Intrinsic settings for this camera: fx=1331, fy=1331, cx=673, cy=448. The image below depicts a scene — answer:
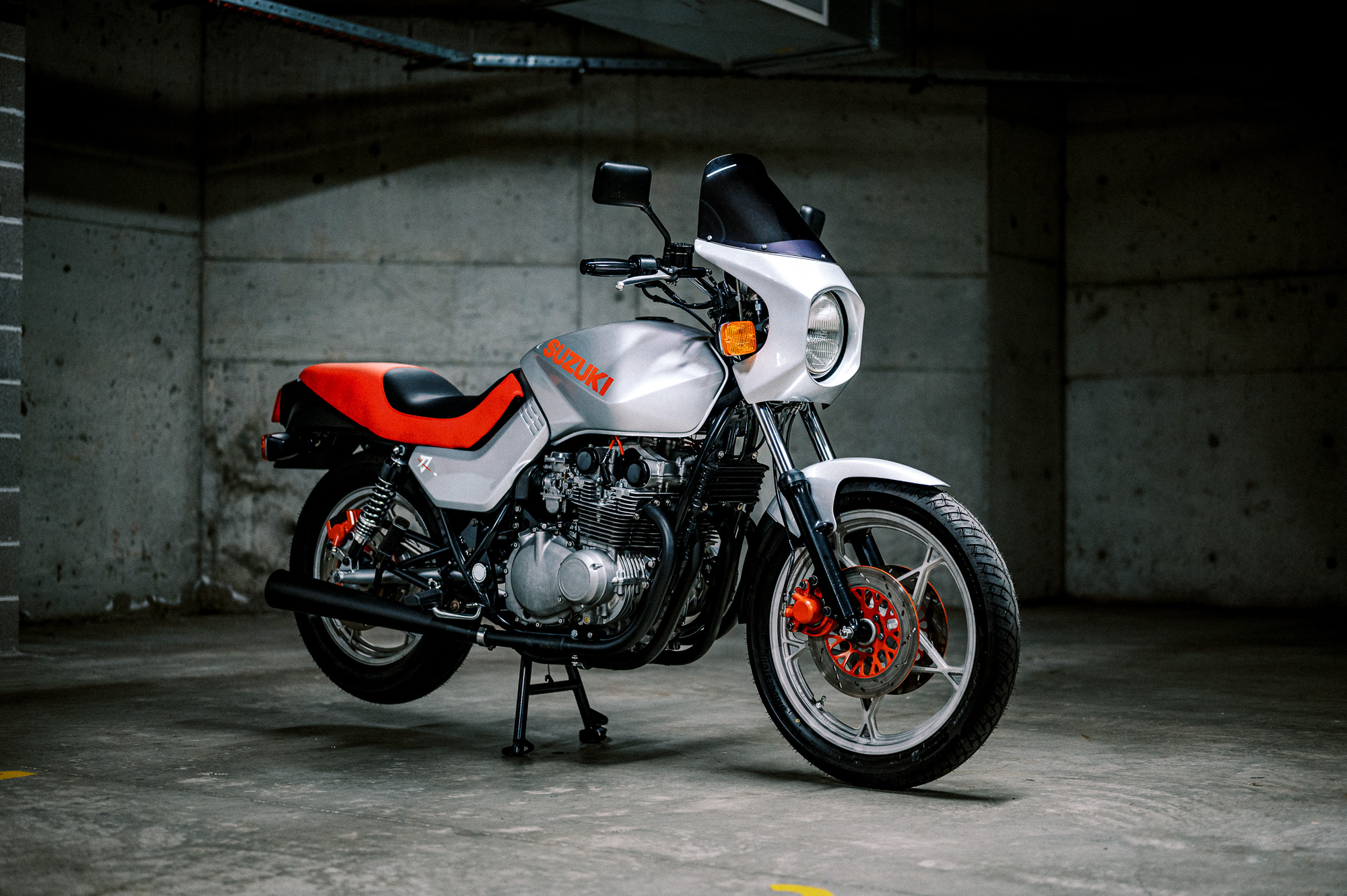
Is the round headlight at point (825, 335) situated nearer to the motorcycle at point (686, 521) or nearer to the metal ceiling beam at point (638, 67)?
the motorcycle at point (686, 521)

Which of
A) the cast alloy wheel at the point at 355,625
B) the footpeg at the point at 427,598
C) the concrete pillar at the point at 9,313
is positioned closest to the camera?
→ the footpeg at the point at 427,598

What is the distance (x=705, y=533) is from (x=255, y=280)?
4464 mm

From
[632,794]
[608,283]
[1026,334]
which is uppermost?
[608,283]

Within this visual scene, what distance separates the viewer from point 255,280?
276 inches

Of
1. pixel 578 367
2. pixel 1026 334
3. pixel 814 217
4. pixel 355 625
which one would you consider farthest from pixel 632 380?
pixel 1026 334

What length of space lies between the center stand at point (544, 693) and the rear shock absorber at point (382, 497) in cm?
67

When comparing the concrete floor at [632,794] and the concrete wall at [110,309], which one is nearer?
the concrete floor at [632,794]

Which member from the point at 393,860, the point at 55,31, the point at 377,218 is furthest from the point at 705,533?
the point at 55,31

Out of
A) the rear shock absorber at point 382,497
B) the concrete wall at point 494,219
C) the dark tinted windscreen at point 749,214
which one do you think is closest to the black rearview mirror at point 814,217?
the dark tinted windscreen at point 749,214

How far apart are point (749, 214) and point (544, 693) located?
4.52 feet

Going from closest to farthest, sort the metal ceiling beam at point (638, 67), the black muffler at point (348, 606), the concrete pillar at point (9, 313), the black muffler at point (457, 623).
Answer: the black muffler at point (457, 623)
the black muffler at point (348, 606)
the concrete pillar at point (9, 313)
the metal ceiling beam at point (638, 67)

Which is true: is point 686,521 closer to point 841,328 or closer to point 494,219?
point 841,328

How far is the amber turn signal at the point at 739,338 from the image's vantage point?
10.3 ft

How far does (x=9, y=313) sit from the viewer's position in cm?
523
